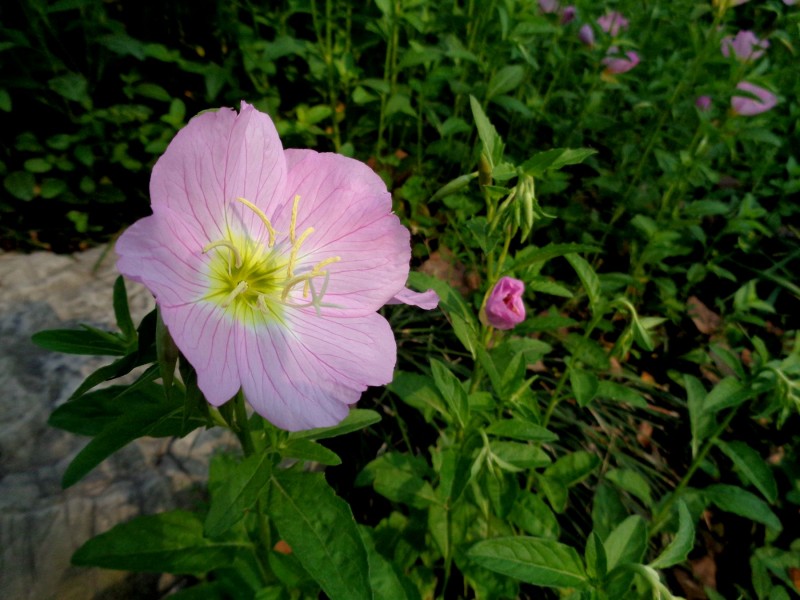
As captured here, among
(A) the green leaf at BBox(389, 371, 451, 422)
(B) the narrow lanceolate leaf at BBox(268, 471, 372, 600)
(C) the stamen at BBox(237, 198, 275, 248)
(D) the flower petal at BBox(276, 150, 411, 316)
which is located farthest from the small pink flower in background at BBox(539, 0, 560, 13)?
(B) the narrow lanceolate leaf at BBox(268, 471, 372, 600)

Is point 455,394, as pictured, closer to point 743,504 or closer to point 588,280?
point 588,280

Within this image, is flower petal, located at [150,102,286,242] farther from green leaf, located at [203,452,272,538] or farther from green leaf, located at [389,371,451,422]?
green leaf, located at [389,371,451,422]

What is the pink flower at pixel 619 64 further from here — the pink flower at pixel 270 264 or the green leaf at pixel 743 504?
the pink flower at pixel 270 264

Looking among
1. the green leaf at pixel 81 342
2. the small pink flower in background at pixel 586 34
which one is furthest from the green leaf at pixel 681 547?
the small pink flower in background at pixel 586 34

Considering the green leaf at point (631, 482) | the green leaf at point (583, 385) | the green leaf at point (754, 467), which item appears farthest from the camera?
the green leaf at point (631, 482)

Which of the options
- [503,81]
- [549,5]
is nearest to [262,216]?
[503,81]
